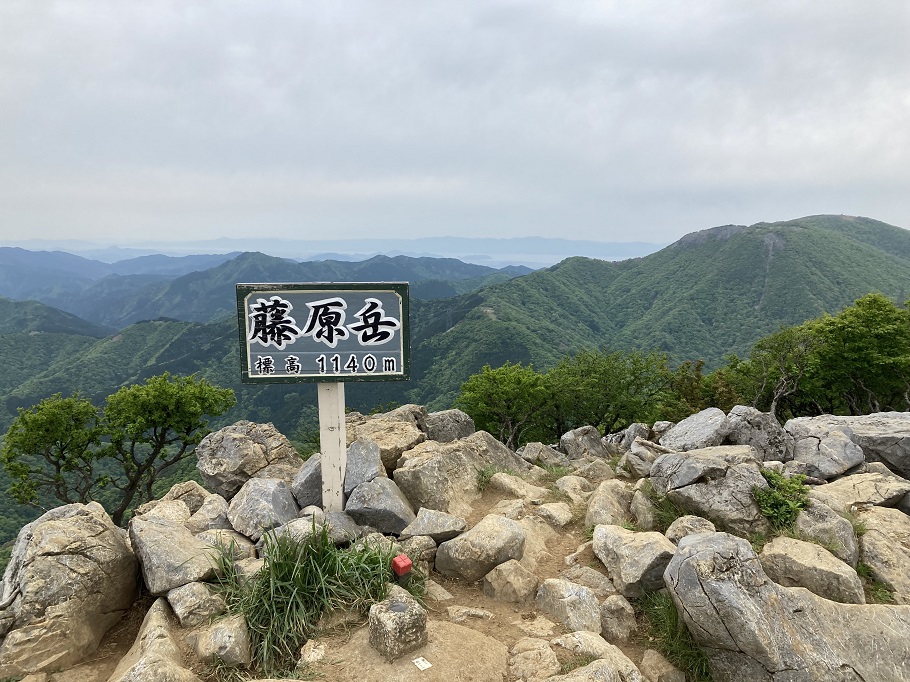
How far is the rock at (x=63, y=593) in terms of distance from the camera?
22.2ft

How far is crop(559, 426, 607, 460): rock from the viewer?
2158 cm

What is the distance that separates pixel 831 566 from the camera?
7.41 m

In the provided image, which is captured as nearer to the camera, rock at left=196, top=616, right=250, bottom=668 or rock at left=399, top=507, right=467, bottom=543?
rock at left=196, top=616, right=250, bottom=668

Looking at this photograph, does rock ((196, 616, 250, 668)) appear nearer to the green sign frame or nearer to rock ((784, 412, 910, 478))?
the green sign frame

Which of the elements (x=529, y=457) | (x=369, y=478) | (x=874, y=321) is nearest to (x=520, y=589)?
(x=369, y=478)

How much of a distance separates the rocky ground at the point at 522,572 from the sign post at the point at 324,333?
264 cm

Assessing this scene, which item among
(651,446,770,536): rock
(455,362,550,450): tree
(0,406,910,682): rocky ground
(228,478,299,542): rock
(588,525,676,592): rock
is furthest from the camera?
(455,362,550,450): tree

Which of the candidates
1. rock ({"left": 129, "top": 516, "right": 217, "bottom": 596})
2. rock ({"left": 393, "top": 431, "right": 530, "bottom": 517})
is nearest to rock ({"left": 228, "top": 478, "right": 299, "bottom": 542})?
rock ({"left": 129, "top": 516, "right": 217, "bottom": 596})

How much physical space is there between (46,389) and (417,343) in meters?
106

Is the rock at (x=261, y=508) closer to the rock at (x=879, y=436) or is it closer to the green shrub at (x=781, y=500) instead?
the green shrub at (x=781, y=500)

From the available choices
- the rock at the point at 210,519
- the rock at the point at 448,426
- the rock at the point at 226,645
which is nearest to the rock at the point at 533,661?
the rock at the point at 226,645

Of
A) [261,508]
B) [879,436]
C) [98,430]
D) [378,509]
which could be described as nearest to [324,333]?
[378,509]

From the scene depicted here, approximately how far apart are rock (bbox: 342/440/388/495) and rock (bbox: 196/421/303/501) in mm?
2876

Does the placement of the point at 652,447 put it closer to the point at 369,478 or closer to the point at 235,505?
the point at 369,478
